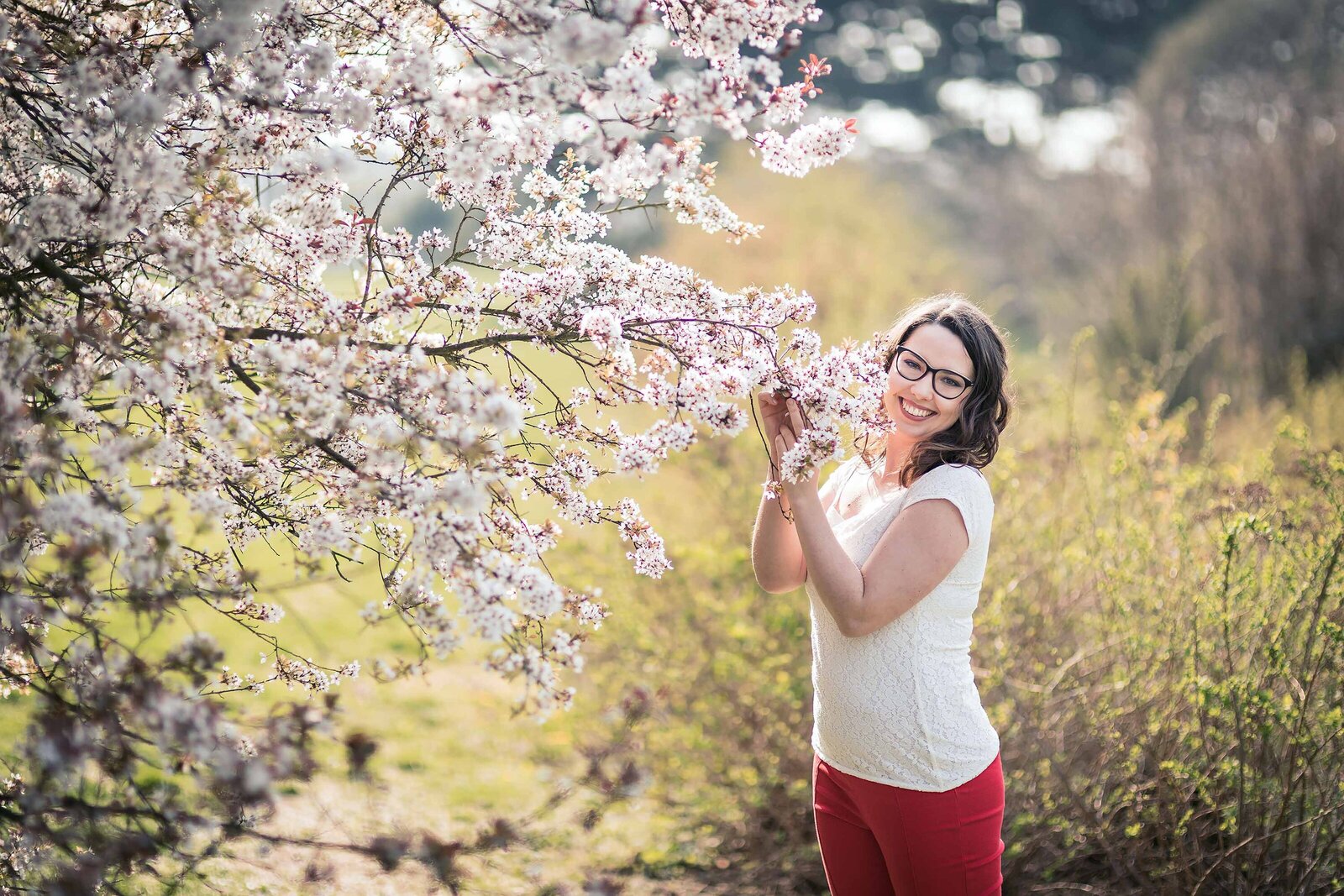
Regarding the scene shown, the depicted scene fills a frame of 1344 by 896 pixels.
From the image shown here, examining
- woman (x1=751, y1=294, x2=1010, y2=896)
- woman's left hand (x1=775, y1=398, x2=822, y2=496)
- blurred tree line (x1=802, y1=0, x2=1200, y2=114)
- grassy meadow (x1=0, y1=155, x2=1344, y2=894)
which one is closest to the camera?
woman's left hand (x1=775, y1=398, x2=822, y2=496)

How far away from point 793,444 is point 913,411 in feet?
1.44

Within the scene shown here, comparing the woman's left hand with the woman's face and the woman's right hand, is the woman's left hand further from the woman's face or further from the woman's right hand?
the woman's face

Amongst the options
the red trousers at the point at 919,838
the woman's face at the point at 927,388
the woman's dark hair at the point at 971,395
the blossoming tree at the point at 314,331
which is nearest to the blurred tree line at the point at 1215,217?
the woman's dark hair at the point at 971,395

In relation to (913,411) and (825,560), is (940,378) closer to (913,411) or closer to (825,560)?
(913,411)

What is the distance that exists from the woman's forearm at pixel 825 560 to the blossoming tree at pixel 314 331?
159 millimetres

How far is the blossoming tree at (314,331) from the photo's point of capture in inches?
53.5

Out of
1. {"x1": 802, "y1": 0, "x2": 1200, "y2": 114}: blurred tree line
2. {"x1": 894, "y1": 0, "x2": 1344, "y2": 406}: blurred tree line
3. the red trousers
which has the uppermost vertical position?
{"x1": 802, "y1": 0, "x2": 1200, "y2": 114}: blurred tree line

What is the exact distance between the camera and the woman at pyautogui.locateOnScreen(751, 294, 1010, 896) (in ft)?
6.12

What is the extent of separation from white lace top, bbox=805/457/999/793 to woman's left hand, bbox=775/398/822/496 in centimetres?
27

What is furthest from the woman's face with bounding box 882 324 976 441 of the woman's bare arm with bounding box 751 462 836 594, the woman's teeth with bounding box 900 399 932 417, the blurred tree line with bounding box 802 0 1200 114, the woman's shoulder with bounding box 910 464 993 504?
the blurred tree line with bounding box 802 0 1200 114

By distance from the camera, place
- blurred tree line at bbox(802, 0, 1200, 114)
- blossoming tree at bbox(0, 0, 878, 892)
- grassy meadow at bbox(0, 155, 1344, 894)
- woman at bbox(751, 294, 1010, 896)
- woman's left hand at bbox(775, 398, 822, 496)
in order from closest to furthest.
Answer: blossoming tree at bbox(0, 0, 878, 892) < woman's left hand at bbox(775, 398, 822, 496) < woman at bbox(751, 294, 1010, 896) < grassy meadow at bbox(0, 155, 1344, 894) < blurred tree line at bbox(802, 0, 1200, 114)

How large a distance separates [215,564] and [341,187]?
803 millimetres

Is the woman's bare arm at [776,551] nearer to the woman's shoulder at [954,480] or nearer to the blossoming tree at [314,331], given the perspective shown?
the woman's shoulder at [954,480]

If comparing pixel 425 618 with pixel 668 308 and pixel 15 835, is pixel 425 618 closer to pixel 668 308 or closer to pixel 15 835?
pixel 668 308
